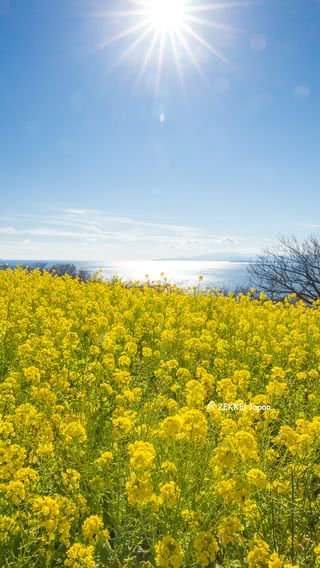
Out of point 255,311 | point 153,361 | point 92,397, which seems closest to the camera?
point 92,397

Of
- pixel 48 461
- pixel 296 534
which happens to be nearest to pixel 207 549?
pixel 296 534

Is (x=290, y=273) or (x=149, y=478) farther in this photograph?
(x=290, y=273)

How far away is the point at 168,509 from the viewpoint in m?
2.47

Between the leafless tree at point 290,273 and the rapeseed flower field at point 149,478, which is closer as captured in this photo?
the rapeseed flower field at point 149,478

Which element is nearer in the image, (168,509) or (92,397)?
(168,509)

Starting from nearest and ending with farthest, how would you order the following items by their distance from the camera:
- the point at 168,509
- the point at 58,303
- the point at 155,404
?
the point at 168,509 → the point at 155,404 → the point at 58,303

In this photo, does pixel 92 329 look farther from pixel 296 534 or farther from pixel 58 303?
pixel 296 534

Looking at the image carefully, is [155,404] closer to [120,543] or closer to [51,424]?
[51,424]

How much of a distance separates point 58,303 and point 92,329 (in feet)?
10.3

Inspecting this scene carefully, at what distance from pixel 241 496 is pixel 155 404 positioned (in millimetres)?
1491

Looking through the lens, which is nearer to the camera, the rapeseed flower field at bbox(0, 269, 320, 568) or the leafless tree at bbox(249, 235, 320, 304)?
the rapeseed flower field at bbox(0, 269, 320, 568)

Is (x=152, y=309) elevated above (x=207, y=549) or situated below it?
above

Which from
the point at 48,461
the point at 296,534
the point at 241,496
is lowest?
the point at 296,534

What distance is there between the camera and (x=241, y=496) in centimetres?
212
